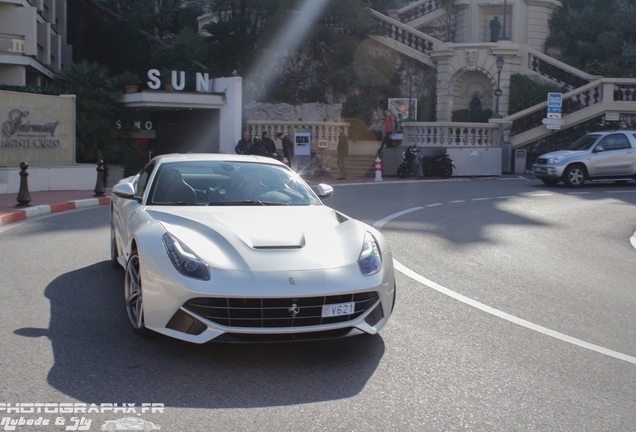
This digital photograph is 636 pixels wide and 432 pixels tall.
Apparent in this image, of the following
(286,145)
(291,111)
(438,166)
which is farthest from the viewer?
(291,111)

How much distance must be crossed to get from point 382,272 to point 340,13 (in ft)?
118

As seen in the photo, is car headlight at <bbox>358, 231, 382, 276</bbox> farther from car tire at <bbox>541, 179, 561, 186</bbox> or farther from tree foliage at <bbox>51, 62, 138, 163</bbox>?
tree foliage at <bbox>51, 62, 138, 163</bbox>

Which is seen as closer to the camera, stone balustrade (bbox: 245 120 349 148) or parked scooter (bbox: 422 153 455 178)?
parked scooter (bbox: 422 153 455 178)

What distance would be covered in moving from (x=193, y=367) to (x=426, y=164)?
24.2 meters

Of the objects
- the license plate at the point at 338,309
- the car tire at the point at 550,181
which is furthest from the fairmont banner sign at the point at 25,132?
the license plate at the point at 338,309

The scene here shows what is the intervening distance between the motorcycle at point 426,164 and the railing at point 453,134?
2.44 m

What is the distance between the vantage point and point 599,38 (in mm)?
42094

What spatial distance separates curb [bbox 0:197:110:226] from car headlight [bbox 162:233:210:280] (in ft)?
28.1

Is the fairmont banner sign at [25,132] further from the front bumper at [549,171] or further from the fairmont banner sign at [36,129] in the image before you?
the front bumper at [549,171]

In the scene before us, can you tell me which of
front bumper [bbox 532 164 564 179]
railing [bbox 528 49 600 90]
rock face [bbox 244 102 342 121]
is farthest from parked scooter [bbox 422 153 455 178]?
railing [bbox 528 49 600 90]

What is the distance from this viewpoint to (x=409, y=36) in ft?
134

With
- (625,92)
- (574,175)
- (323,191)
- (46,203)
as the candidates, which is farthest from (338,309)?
(625,92)

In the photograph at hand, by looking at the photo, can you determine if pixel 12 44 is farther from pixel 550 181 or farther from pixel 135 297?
pixel 135 297

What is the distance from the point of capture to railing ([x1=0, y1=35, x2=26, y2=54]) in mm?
29433
